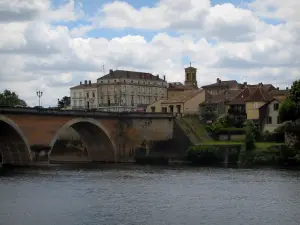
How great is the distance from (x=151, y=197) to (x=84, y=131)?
134 ft

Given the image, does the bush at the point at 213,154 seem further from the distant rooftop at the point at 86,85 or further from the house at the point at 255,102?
the distant rooftop at the point at 86,85

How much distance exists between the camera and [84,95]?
15525cm

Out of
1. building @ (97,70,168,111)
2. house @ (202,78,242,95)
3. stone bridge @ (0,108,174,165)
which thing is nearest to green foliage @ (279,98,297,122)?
stone bridge @ (0,108,174,165)

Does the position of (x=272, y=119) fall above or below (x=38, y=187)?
above

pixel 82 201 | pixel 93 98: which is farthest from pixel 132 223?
pixel 93 98

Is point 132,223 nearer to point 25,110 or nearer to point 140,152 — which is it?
point 25,110

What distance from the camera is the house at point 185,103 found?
103750 millimetres

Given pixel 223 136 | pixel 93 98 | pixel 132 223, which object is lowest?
pixel 132 223

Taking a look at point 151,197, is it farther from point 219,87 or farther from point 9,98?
point 219,87

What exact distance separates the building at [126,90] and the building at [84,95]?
1.69 metres

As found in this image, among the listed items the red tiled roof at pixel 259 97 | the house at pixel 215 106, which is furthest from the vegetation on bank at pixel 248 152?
the house at pixel 215 106

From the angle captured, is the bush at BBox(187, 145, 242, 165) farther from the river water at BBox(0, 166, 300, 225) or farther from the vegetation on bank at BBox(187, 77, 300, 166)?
the river water at BBox(0, 166, 300, 225)

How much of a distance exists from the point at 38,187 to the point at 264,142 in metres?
37.9

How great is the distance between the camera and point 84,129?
297 ft
